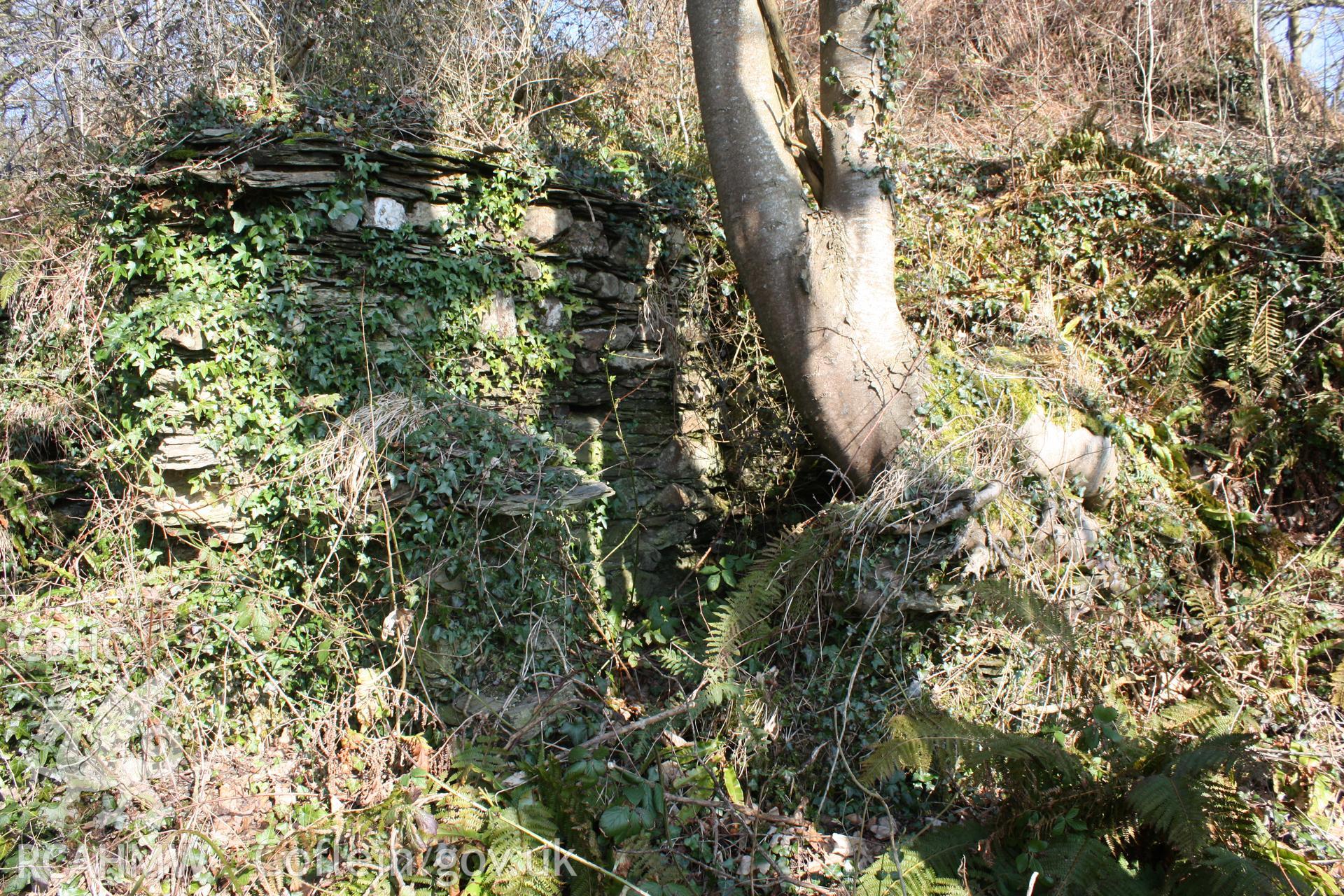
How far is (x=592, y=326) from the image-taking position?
520 centimetres

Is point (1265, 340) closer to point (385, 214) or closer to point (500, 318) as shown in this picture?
point (500, 318)

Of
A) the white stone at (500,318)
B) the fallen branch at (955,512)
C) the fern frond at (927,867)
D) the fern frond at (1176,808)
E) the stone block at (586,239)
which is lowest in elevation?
the fern frond at (927,867)

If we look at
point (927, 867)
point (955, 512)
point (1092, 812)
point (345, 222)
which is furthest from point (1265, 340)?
point (345, 222)

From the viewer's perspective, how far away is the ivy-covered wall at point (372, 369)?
12.8 ft

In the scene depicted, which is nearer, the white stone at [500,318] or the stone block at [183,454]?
the stone block at [183,454]

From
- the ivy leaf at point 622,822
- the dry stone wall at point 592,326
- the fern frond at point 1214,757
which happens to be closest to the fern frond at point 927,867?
the fern frond at point 1214,757

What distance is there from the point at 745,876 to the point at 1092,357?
4.24 meters

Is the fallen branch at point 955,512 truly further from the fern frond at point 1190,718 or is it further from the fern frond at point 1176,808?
the fern frond at point 1176,808

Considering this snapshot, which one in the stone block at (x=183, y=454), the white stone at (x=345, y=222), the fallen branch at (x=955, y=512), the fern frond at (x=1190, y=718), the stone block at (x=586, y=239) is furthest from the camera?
the stone block at (x=586, y=239)

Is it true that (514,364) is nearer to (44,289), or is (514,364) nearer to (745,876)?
(44,289)

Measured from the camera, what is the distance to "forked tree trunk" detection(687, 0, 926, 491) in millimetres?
4453

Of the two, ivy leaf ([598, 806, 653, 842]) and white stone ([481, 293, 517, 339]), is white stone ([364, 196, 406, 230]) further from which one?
ivy leaf ([598, 806, 653, 842])

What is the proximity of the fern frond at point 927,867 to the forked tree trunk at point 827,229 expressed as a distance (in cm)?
197

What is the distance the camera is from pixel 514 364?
4863 millimetres
